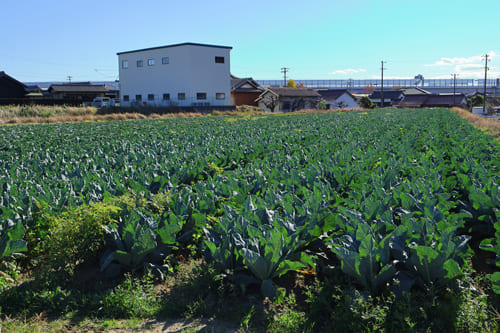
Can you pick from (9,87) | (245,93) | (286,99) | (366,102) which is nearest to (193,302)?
(245,93)

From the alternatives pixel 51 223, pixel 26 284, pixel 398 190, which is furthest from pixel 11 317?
pixel 398 190

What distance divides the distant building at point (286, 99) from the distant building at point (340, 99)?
6.21 m

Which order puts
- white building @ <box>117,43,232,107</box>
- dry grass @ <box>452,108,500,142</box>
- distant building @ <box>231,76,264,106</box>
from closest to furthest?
dry grass @ <box>452,108,500,142</box>
white building @ <box>117,43,232,107</box>
distant building @ <box>231,76,264,106</box>

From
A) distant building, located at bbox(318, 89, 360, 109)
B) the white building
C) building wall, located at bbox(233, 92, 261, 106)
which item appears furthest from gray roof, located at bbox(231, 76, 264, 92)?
distant building, located at bbox(318, 89, 360, 109)

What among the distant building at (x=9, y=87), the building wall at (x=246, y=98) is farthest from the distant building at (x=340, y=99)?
the distant building at (x=9, y=87)

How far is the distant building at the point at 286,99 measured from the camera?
6019 cm

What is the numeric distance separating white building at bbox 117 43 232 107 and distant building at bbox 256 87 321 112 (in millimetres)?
9086

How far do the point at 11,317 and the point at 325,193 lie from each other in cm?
409

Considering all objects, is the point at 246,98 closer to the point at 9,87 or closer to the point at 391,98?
the point at 9,87

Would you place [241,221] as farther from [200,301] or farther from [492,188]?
[492,188]

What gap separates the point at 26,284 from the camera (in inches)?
173

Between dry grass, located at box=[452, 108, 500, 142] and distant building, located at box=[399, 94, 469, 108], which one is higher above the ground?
distant building, located at box=[399, 94, 469, 108]

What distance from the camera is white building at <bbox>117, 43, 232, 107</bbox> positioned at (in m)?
50.2

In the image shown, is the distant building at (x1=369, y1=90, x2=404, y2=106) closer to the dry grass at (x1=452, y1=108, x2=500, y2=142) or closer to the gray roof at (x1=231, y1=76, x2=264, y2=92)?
the gray roof at (x1=231, y1=76, x2=264, y2=92)
